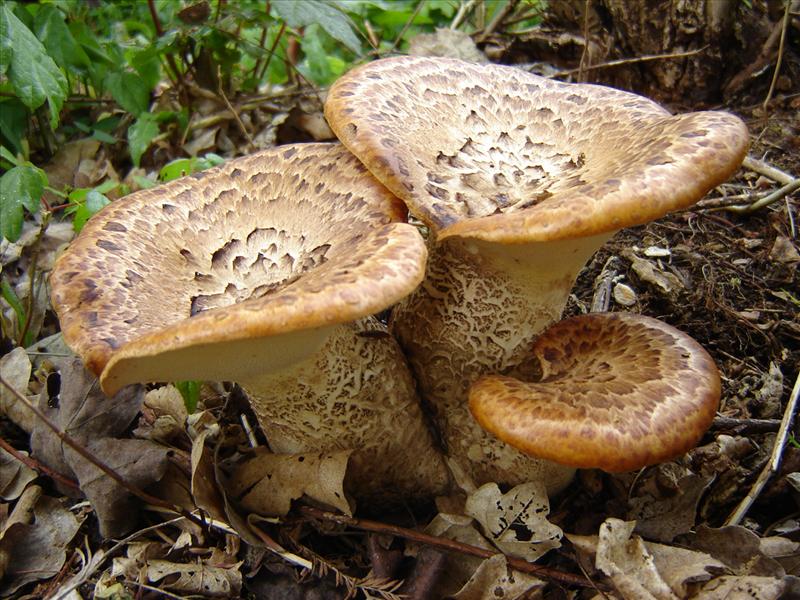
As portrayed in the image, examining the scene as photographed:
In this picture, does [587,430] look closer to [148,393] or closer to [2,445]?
[148,393]

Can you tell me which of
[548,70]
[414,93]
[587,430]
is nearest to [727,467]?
[587,430]

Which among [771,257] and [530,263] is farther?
[771,257]

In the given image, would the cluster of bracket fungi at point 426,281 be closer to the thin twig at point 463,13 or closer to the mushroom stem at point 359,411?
the mushroom stem at point 359,411

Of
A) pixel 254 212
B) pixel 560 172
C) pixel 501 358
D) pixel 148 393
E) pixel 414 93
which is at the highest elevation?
pixel 414 93

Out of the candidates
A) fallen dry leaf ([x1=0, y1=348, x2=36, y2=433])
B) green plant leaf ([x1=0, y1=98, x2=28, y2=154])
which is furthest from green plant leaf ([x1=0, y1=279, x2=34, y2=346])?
green plant leaf ([x1=0, y1=98, x2=28, y2=154])

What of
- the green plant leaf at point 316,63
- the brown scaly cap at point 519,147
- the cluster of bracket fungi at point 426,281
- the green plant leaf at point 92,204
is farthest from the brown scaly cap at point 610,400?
the green plant leaf at point 316,63

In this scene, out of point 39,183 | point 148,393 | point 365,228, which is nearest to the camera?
point 365,228
